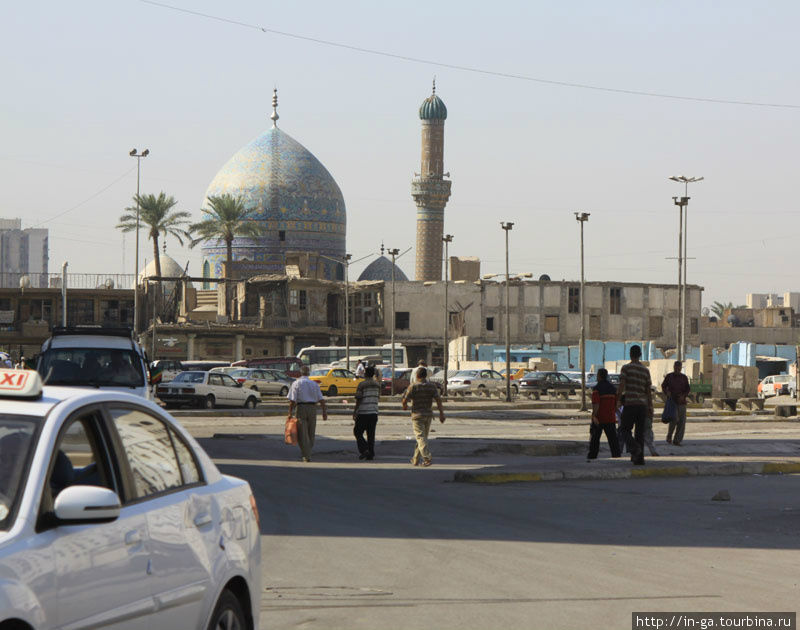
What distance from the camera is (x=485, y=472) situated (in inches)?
706

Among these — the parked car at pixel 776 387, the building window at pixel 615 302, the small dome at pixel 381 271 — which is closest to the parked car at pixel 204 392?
the parked car at pixel 776 387

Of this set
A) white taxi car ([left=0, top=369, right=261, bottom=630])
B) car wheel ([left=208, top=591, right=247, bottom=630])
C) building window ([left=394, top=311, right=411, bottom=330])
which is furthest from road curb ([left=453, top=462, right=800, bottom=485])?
building window ([left=394, top=311, right=411, bottom=330])

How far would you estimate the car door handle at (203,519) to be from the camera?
571cm

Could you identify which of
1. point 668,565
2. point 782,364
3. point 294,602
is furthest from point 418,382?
point 782,364

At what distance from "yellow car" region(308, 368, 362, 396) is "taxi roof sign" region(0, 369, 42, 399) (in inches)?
2010

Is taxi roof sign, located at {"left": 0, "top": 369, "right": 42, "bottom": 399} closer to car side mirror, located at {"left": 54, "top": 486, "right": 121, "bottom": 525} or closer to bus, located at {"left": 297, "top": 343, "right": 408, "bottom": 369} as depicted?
car side mirror, located at {"left": 54, "top": 486, "right": 121, "bottom": 525}

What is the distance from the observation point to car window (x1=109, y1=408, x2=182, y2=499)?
5.45 meters

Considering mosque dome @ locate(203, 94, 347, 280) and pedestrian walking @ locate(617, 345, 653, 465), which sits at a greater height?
mosque dome @ locate(203, 94, 347, 280)

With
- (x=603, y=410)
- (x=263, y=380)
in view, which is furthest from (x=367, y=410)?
(x=263, y=380)

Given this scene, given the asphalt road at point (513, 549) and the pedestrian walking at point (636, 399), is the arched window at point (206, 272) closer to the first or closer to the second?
the pedestrian walking at point (636, 399)

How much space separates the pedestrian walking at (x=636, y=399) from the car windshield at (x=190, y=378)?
26615mm

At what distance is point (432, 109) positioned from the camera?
349 ft

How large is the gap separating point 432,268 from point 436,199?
553 centimetres

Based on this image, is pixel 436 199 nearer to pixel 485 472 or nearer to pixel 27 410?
pixel 485 472
